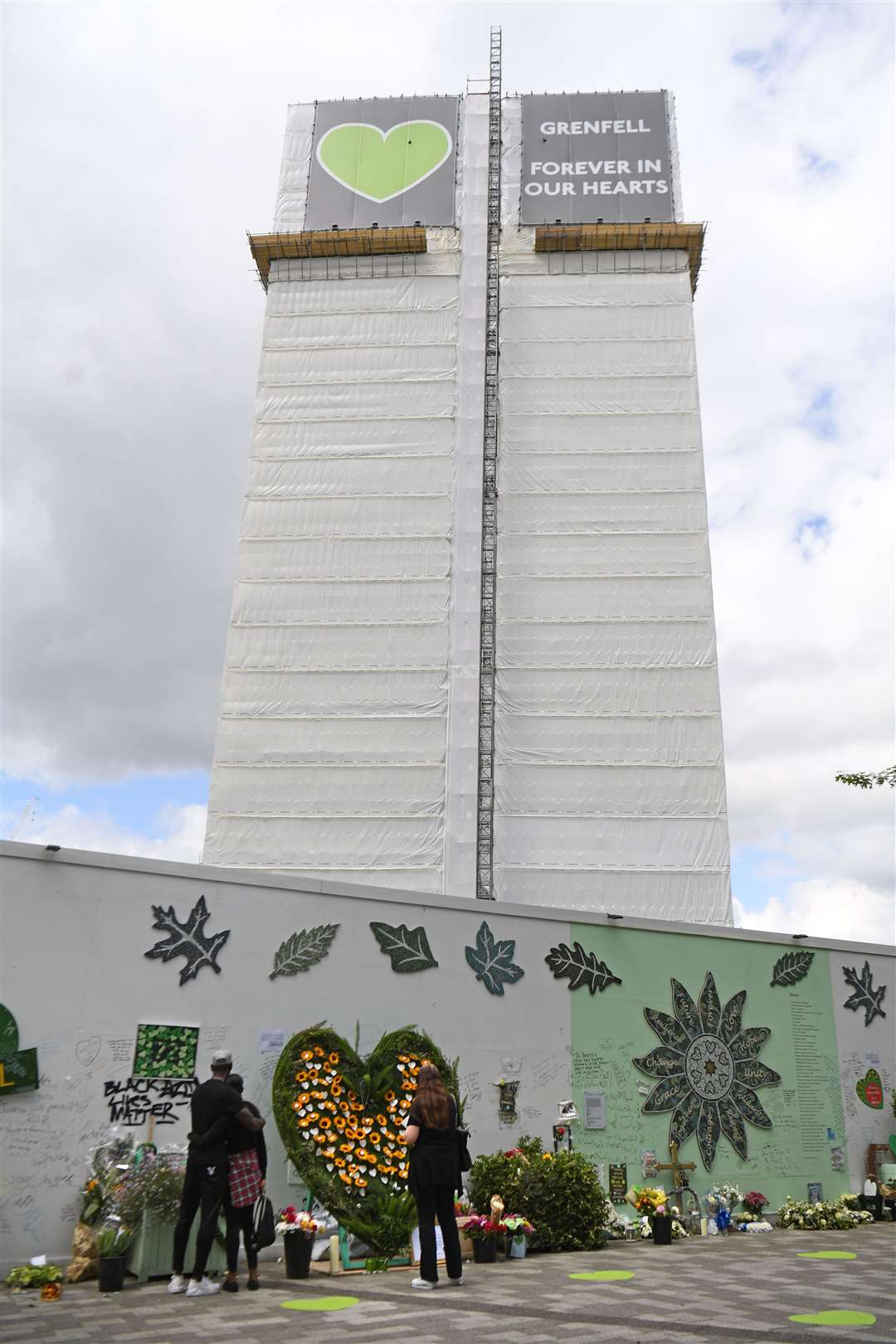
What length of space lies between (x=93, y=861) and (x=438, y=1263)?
14.3ft

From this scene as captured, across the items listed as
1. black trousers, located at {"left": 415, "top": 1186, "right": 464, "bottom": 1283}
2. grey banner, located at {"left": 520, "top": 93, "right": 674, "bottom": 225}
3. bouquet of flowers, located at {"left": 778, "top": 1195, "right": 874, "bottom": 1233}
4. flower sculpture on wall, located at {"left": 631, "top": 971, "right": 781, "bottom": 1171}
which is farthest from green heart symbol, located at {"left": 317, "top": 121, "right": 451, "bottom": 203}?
black trousers, located at {"left": 415, "top": 1186, "right": 464, "bottom": 1283}

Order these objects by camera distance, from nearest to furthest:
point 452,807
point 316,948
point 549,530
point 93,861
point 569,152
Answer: point 93,861
point 316,948
point 452,807
point 549,530
point 569,152

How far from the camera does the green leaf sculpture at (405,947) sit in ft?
35.1

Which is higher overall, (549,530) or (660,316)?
(660,316)

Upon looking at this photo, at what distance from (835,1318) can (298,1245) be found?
384 centimetres

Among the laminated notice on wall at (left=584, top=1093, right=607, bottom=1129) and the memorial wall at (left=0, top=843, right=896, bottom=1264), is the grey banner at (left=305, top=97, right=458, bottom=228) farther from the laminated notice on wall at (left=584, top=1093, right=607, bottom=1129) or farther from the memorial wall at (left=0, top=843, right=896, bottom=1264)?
the laminated notice on wall at (left=584, top=1093, right=607, bottom=1129)

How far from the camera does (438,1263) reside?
8.88 metres

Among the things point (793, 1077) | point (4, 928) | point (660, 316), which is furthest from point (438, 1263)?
point (660, 316)

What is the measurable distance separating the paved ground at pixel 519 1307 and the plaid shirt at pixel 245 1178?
589 millimetres

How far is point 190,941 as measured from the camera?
31.6ft

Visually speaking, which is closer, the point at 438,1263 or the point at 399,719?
the point at 438,1263

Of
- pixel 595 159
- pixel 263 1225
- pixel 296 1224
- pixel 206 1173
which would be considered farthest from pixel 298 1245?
pixel 595 159

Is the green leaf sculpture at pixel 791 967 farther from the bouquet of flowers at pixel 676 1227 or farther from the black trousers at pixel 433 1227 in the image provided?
the black trousers at pixel 433 1227

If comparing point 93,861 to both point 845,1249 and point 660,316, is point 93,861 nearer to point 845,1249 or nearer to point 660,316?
point 845,1249
